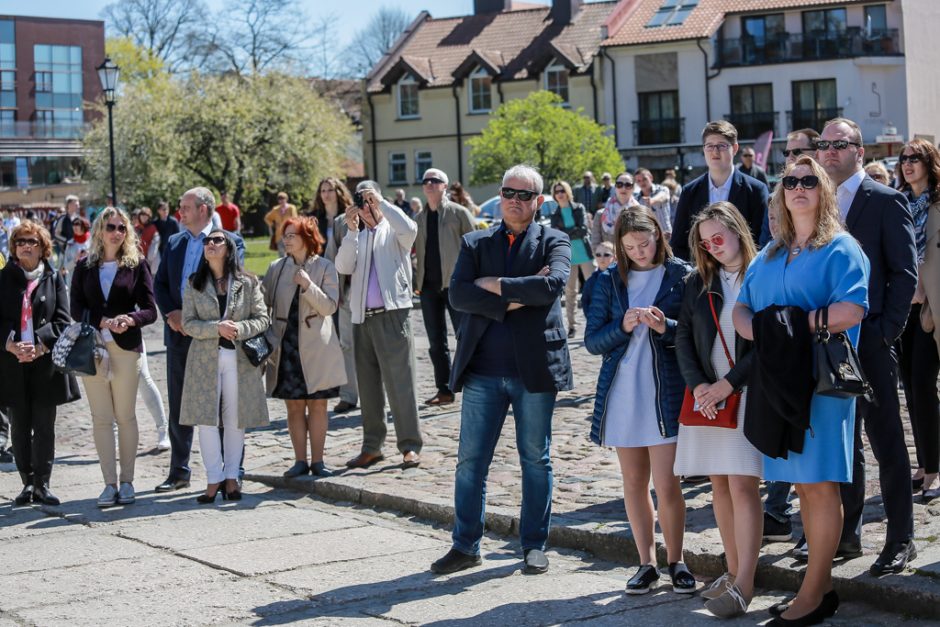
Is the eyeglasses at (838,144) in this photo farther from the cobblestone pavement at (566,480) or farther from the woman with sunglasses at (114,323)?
the woman with sunglasses at (114,323)

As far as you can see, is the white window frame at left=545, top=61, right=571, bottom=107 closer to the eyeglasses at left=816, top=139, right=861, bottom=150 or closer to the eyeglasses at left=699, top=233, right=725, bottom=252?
the eyeglasses at left=816, top=139, right=861, bottom=150

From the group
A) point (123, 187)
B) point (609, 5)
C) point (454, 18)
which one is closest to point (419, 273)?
point (123, 187)

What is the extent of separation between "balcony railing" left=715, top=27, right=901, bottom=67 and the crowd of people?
41.8 metres

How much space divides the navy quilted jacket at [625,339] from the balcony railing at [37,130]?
84.8 m

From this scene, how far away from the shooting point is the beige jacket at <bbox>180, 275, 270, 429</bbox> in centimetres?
900

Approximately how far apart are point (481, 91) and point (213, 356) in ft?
158

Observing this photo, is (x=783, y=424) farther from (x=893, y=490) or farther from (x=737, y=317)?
(x=893, y=490)

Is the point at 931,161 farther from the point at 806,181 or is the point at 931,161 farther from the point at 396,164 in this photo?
the point at 396,164

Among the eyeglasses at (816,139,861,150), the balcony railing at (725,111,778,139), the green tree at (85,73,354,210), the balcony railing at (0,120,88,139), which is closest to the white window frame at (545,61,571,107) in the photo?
the balcony railing at (725,111,778,139)

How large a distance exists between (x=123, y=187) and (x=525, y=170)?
4366cm

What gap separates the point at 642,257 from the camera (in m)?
6.36

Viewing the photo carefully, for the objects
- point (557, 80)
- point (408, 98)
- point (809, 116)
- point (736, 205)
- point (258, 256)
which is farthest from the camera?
point (408, 98)

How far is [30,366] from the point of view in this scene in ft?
30.9

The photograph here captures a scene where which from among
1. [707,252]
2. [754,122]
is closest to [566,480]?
[707,252]
